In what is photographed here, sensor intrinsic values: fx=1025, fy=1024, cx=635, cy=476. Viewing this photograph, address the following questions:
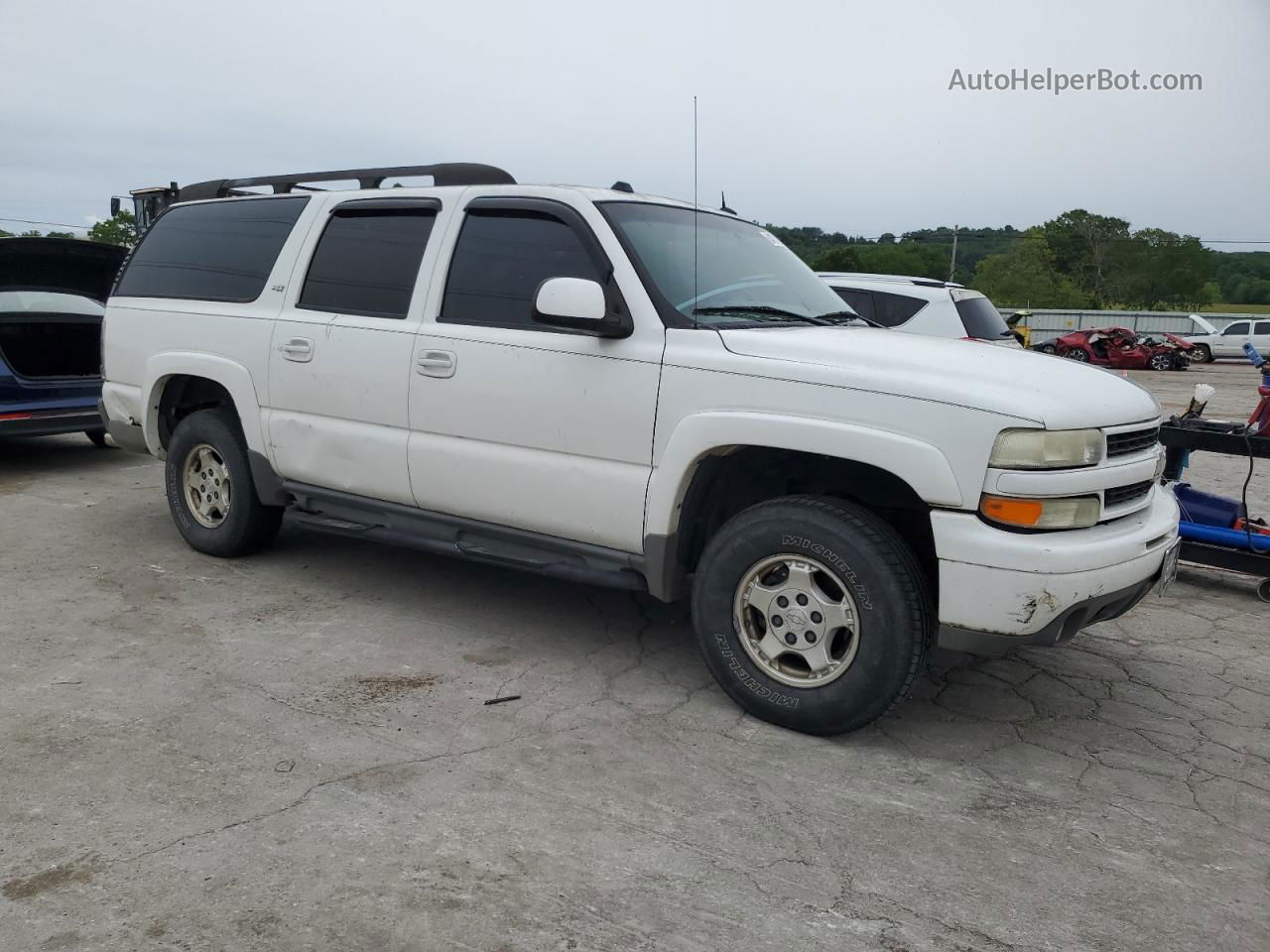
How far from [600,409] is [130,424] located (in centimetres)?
346

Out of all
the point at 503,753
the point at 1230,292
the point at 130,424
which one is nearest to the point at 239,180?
the point at 130,424

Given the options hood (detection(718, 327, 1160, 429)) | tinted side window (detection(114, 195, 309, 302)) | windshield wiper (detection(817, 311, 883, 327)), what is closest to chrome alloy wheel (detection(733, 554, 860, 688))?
hood (detection(718, 327, 1160, 429))

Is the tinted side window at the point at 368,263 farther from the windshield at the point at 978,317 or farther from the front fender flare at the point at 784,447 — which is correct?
the windshield at the point at 978,317

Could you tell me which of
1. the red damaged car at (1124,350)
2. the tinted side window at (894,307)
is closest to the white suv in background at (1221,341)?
the red damaged car at (1124,350)

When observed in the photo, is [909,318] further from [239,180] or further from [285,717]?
[285,717]

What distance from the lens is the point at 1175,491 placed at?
6027 mm

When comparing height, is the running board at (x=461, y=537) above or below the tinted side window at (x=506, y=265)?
below

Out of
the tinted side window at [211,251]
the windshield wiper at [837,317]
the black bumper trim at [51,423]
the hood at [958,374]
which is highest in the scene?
the tinted side window at [211,251]

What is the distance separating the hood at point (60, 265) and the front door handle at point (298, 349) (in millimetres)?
4452

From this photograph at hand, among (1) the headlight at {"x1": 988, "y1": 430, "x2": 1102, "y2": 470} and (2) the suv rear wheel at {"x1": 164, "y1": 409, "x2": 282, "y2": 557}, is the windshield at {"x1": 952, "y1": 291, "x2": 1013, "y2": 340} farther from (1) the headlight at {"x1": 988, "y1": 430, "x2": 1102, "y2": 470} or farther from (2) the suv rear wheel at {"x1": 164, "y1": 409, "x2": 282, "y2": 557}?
(2) the suv rear wheel at {"x1": 164, "y1": 409, "x2": 282, "y2": 557}

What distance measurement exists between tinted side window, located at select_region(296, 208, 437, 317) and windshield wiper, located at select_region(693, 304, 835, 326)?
1.46 m

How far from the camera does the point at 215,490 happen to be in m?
5.70

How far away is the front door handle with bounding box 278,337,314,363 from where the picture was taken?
194 inches

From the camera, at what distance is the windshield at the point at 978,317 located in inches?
350
